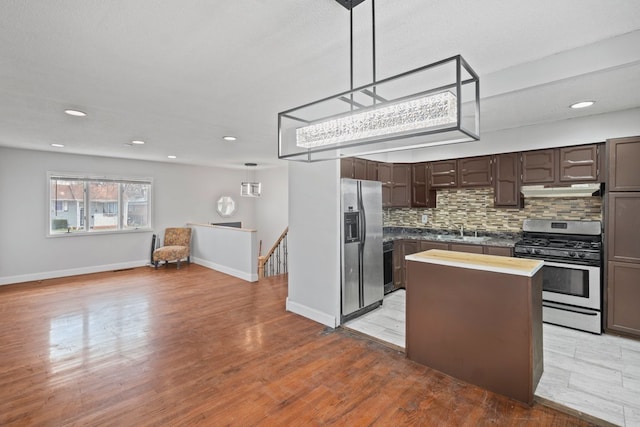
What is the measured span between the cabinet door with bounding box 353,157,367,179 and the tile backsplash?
152 cm

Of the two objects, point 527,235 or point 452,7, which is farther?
point 527,235

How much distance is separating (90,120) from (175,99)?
1.50m

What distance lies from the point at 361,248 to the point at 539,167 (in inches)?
99.5

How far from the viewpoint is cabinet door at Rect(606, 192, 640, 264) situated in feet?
10.7

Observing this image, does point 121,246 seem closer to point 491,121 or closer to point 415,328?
point 415,328

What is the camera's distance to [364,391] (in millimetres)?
2453

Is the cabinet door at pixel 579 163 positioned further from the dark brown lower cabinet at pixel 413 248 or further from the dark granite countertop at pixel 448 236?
the dark brown lower cabinet at pixel 413 248

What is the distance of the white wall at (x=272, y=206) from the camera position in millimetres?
8461

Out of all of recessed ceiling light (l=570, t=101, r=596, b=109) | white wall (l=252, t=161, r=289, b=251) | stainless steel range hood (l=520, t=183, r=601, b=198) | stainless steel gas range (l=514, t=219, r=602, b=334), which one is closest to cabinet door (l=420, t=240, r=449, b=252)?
stainless steel gas range (l=514, t=219, r=602, b=334)

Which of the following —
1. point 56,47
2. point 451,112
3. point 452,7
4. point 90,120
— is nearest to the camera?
point 451,112

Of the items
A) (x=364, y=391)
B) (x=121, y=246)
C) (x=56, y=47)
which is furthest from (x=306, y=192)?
(x=121, y=246)

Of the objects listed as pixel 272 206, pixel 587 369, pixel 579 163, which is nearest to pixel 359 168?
pixel 579 163

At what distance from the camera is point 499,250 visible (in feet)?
13.6

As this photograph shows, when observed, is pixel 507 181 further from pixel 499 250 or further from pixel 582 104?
pixel 582 104
